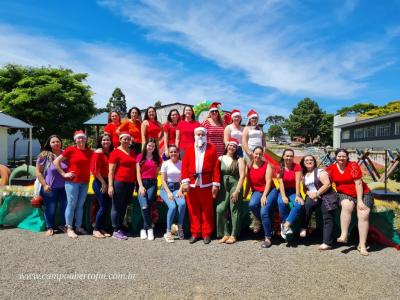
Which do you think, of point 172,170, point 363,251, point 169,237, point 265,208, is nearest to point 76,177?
point 172,170

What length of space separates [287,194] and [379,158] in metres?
22.3

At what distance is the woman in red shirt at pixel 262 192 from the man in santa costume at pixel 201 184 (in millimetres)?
604

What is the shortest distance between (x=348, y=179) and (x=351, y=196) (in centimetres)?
26

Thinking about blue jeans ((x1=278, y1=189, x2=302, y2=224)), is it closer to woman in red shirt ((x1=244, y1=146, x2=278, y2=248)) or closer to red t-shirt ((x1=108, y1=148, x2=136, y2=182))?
woman in red shirt ((x1=244, y1=146, x2=278, y2=248))

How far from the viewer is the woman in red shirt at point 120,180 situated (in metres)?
4.97

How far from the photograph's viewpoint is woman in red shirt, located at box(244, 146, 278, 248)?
481 centimetres

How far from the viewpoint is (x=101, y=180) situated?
508 centimetres

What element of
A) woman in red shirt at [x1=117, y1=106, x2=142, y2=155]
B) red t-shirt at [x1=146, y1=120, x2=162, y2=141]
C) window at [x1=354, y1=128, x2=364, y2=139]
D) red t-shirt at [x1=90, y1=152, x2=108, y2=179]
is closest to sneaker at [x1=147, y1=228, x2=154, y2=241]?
red t-shirt at [x1=90, y1=152, x2=108, y2=179]

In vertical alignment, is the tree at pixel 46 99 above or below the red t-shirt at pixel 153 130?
above

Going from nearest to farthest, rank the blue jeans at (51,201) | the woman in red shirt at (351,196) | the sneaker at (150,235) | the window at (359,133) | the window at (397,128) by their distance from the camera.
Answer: the woman in red shirt at (351,196) → the sneaker at (150,235) → the blue jeans at (51,201) → the window at (397,128) → the window at (359,133)

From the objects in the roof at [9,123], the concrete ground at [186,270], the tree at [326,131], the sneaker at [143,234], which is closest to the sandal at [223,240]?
the concrete ground at [186,270]

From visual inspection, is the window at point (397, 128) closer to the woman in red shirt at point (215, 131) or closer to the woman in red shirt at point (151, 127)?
the woman in red shirt at point (215, 131)

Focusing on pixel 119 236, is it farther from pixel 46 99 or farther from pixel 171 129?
pixel 46 99

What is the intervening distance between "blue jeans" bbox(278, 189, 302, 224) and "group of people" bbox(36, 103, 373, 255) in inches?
0.6
